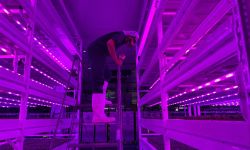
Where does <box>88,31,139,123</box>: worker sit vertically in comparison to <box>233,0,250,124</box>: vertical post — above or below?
above

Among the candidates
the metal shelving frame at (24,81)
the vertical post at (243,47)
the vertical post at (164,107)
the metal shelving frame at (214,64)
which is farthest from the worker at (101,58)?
the vertical post at (243,47)

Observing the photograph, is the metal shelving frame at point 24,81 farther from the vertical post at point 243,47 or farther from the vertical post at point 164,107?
the vertical post at point 243,47

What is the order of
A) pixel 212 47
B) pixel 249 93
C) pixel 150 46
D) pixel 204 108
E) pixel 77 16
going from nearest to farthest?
1. pixel 249 93
2. pixel 212 47
3. pixel 150 46
4. pixel 77 16
5. pixel 204 108

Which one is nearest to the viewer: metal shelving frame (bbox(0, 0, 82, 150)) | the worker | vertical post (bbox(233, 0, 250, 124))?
vertical post (bbox(233, 0, 250, 124))

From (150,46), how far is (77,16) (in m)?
2.16

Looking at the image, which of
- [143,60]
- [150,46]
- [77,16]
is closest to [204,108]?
[143,60]

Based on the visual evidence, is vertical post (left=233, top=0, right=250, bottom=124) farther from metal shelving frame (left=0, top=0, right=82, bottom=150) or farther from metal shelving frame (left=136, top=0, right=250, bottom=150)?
metal shelving frame (left=0, top=0, right=82, bottom=150)

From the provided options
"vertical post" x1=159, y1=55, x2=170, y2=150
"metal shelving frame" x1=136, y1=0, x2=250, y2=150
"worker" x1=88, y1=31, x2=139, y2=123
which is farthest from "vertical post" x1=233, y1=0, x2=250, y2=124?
"worker" x1=88, y1=31, x2=139, y2=123

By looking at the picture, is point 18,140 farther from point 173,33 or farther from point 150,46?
point 150,46

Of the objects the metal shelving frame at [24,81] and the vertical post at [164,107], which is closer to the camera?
the metal shelving frame at [24,81]

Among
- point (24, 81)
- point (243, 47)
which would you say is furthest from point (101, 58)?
point (243, 47)

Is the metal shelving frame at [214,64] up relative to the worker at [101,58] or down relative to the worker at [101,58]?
down

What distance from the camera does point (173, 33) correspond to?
2531mm

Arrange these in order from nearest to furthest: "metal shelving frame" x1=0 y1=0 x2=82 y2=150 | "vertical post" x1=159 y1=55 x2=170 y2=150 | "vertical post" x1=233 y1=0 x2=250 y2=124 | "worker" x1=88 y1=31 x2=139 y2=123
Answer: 1. "vertical post" x1=233 y1=0 x2=250 y2=124
2. "metal shelving frame" x1=0 y1=0 x2=82 y2=150
3. "vertical post" x1=159 y1=55 x2=170 y2=150
4. "worker" x1=88 y1=31 x2=139 y2=123
